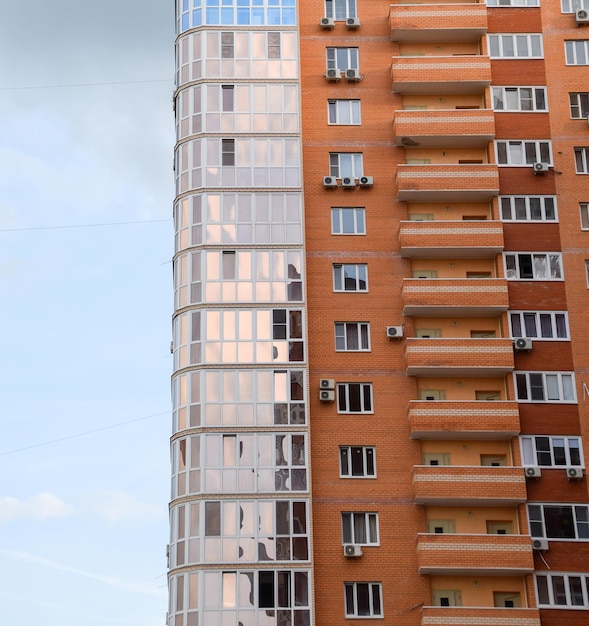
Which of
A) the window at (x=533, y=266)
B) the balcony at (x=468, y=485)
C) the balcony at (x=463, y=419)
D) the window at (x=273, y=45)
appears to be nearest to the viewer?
the balcony at (x=468, y=485)

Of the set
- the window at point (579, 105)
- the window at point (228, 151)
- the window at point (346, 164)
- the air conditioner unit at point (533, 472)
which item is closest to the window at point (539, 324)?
the air conditioner unit at point (533, 472)

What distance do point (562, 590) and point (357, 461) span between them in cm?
952

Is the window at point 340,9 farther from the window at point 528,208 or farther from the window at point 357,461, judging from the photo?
the window at point 357,461

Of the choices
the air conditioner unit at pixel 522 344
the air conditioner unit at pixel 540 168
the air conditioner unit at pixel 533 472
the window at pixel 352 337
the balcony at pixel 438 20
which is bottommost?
the air conditioner unit at pixel 533 472

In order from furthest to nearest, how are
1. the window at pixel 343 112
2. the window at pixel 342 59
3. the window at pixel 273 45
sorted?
the window at pixel 342 59, the window at pixel 273 45, the window at pixel 343 112

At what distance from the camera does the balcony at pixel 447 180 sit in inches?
2016

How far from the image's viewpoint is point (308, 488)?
4625cm

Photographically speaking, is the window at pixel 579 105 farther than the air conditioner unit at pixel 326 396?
Yes

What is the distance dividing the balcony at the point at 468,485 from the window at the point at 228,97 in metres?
18.6

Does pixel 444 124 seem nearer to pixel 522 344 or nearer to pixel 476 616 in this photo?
pixel 522 344

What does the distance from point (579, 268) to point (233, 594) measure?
67.6ft

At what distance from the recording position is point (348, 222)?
5144 cm

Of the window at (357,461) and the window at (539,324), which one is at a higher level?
the window at (539,324)

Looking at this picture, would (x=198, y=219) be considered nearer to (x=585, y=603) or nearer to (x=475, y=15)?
(x=475, y=15)
